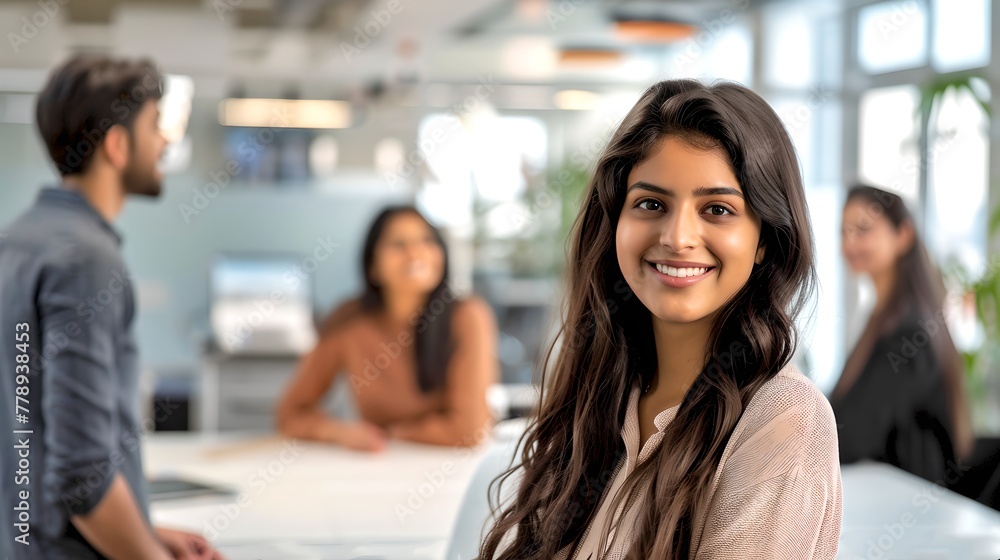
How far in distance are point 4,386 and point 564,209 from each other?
15.4 ft

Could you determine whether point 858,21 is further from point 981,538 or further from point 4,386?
point 4,386

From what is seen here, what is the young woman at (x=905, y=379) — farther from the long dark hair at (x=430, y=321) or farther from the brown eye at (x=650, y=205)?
the brown eye at (x=650, y=205)

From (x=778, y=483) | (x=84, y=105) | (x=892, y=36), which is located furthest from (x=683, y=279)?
(x=892, y=36)

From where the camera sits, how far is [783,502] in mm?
1252

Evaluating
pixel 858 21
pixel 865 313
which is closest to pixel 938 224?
pixel 865 313

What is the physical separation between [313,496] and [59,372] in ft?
3.12

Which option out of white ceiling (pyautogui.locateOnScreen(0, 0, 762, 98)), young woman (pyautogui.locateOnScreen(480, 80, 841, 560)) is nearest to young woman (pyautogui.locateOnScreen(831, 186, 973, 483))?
young woman (pyautogui.locateOnScreen(480, 80, 841, 560))

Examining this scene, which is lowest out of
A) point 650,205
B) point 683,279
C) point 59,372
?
point 59,372

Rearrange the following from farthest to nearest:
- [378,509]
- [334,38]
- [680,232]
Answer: [334,38], [378,509], [680,232]

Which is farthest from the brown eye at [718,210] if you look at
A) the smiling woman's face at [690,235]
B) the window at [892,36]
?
→ the window at [892,36]

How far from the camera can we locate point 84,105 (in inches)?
90.5

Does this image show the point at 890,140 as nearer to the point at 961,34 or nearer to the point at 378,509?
the point at 961,34

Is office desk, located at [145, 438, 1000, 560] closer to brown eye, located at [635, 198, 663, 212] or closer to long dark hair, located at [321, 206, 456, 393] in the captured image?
long dark hair, located at [321, 206, 456, 393]

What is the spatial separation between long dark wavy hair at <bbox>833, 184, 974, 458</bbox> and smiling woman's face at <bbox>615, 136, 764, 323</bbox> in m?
2.18
